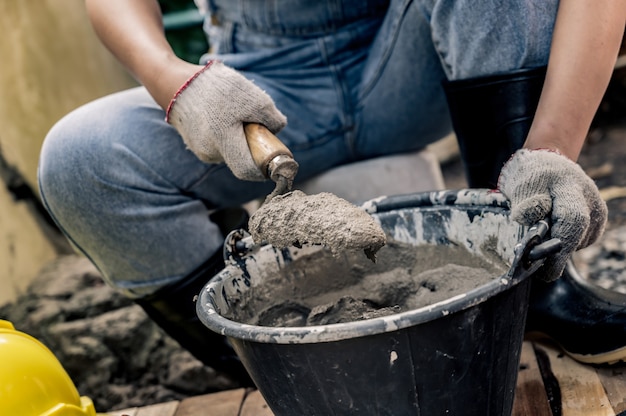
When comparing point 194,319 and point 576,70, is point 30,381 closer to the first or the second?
point 194,319

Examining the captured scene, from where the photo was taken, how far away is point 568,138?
1016 millimetres

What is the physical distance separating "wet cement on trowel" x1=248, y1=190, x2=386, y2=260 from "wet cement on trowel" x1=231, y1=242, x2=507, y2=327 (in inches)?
5.1

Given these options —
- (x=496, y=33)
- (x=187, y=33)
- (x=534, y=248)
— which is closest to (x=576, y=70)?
(x=496, y=33)

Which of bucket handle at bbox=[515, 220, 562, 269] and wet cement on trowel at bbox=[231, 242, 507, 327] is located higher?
bucket handle at bbox=[515, 220, 562, 269]

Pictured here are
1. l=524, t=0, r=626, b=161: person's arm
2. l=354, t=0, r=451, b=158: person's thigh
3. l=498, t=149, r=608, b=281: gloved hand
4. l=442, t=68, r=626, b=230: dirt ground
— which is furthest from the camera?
l=442, t=68, r=626, b=230: dirt ground

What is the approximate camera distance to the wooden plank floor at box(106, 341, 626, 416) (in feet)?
3.54

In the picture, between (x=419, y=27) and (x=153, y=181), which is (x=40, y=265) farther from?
(x=419, y=27)

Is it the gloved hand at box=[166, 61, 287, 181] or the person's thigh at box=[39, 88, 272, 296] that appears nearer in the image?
the gloved hand at box=[166, 61, 287, 181]

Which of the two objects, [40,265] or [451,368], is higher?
[451,368]

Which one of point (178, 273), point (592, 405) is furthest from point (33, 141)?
point (592, 405)

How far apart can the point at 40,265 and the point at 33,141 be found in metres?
0.43

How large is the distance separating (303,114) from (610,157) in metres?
2.16

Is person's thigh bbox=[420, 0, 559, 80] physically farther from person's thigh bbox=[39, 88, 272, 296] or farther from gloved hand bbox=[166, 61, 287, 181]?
person's thigh bbox=[39, 88, 272, 296]

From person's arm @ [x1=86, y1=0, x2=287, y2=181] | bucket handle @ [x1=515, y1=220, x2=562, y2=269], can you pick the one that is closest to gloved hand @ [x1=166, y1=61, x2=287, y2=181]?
person's arm @ [x1=86, y1=0, x2=287, y2=181]
